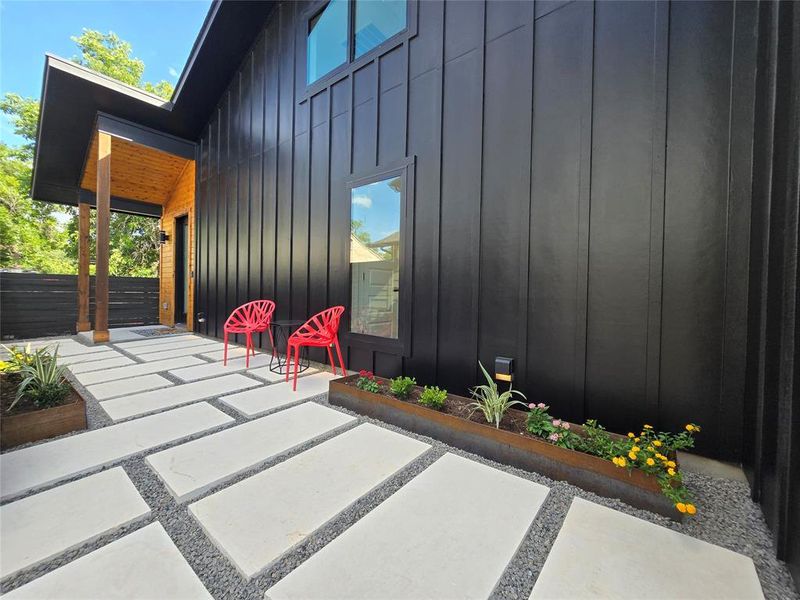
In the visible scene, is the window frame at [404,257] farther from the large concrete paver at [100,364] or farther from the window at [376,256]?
the large concrete paver at [100,364]

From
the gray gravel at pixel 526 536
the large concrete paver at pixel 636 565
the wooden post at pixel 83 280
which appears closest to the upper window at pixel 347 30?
the gray gravel at pixel 526 536

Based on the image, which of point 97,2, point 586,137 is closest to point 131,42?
point 97,2

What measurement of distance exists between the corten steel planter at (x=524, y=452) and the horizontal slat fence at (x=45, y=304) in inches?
287

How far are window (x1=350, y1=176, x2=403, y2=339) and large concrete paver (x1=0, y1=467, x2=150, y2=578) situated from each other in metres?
2.11

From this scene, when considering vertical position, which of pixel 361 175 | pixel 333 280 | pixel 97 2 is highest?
pixel 97 2

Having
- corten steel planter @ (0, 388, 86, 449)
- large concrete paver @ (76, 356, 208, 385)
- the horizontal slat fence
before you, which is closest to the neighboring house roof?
the horizontal slat fence

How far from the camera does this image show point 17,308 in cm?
569

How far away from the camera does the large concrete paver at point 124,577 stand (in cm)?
93

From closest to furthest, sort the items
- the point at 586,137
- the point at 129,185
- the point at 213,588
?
the point at 213,588 < the point at 586,137 < the point at 129,185

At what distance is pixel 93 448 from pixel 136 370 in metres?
1.99

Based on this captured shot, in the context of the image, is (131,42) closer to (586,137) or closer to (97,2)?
(97,2)

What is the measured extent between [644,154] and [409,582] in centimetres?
242

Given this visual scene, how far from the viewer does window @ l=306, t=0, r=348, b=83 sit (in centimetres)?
374

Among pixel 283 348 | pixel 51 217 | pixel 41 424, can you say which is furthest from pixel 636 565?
pixel 51 217
